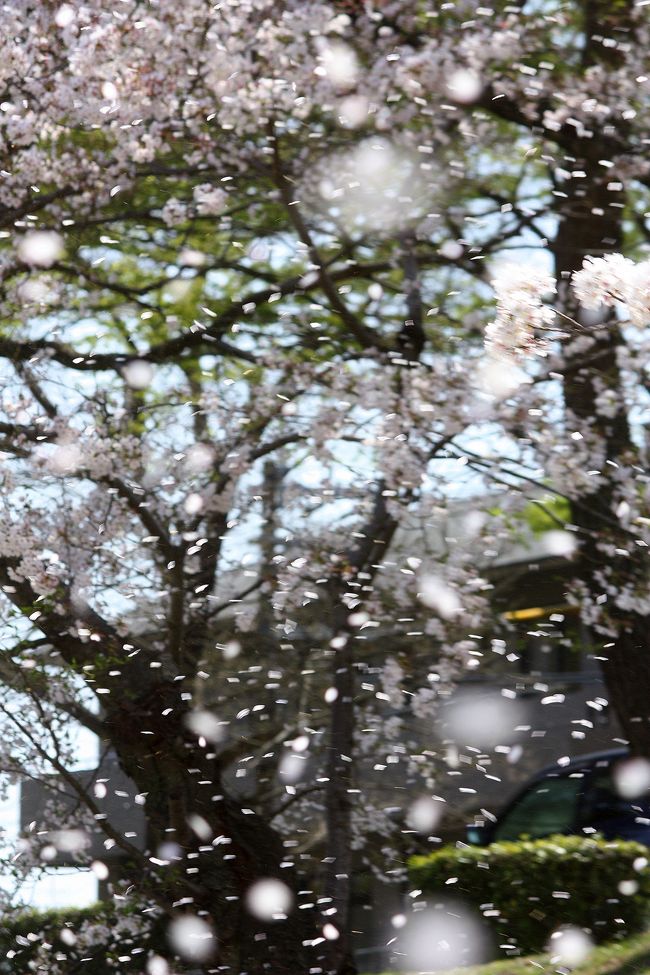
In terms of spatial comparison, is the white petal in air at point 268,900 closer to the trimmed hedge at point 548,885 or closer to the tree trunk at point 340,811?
the tree trunk at point 340,811

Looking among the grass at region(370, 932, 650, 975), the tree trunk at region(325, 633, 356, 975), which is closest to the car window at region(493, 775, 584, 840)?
the grass at region(370, 932, 650, 975)

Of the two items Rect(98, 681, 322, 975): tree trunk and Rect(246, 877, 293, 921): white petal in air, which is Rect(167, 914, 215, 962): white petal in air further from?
Rect(246, 877, 293, 921): white petal in air

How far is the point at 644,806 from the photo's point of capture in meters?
5.92

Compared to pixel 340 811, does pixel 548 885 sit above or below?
below

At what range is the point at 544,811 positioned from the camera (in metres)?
6.54

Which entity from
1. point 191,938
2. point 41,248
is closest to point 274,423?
point 41,248

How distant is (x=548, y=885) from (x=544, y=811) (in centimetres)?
103

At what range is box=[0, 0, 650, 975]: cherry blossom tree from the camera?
4.68 m

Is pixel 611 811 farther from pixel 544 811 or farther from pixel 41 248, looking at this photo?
pixel 41 248

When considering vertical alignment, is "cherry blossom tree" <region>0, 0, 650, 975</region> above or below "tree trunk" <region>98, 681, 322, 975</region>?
above

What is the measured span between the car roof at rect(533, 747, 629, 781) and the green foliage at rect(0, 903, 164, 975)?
8.64 ft

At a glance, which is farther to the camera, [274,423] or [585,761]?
[585,761]

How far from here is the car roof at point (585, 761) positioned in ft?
20.6

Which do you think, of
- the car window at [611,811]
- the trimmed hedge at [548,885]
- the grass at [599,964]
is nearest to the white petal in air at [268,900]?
the grass at [599,964]
